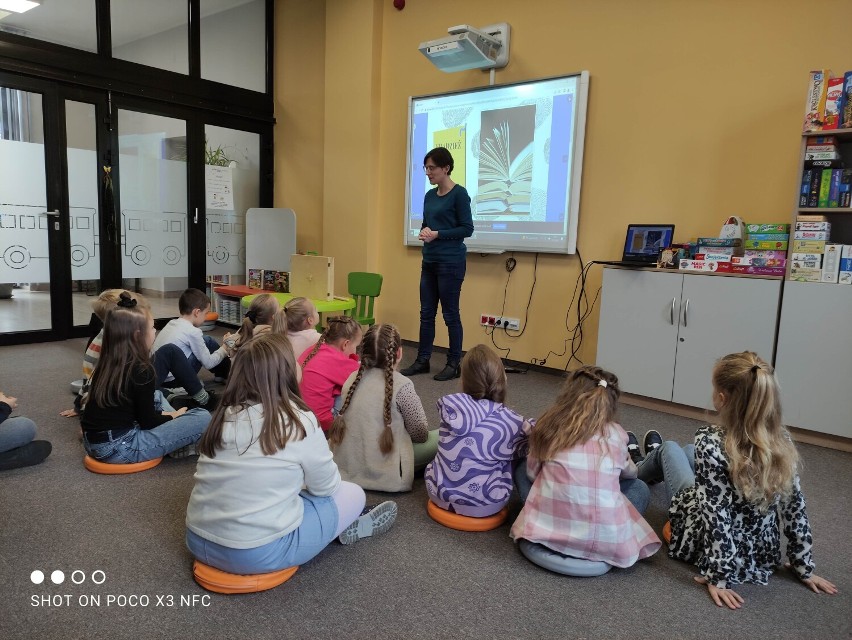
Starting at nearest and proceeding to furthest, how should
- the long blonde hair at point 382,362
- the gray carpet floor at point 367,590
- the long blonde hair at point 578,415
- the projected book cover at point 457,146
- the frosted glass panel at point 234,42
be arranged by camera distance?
1. the gray carpet floor at point 367,590
2. the long blonde hair at point 578,415
3. the long blonde hair at point 382,362
4. the projected book cover at point 457,146
5. the frosted glass panel at point 234,42

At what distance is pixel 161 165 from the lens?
5578 mm

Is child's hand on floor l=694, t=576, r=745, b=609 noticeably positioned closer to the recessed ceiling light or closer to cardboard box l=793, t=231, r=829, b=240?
cardboard box l=793, t=231, r=829, b=240

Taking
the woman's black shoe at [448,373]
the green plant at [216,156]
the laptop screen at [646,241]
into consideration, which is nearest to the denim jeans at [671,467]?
the laptop screen at [646,241]

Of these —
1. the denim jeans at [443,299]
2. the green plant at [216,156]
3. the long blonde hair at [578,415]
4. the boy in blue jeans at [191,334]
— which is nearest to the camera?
the long blonde hair at [578,415]

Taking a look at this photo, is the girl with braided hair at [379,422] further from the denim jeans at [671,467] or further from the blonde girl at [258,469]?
the denim jeans at [671,467]

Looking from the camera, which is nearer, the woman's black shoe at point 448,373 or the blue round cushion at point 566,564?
the blue round cushion at point 566,564

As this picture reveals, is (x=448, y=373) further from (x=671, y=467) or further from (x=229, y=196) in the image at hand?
(x=229, y=196)

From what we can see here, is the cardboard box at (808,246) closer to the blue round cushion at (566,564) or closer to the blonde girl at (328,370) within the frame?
the blue round cushion at (566,564)

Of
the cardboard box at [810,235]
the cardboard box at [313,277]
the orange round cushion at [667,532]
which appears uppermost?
the cardboard box at [810,235]

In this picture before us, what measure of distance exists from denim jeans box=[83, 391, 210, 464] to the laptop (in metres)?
2.54

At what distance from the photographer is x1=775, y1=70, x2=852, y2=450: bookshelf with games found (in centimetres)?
295

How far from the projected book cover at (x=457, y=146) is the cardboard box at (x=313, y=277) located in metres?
1.21

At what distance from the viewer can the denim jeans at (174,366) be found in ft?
9.58

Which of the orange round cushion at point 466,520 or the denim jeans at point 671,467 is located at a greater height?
the denim jeans at point 671,467
